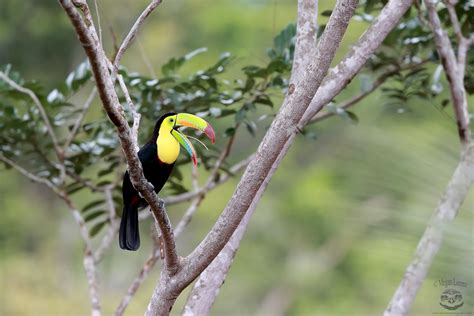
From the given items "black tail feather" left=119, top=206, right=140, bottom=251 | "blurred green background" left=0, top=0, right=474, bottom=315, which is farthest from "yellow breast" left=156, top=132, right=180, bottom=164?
"blurred green background" left=0, top=0, right=474, bottom=315

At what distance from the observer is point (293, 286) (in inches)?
397

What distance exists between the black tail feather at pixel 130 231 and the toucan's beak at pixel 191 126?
38cm

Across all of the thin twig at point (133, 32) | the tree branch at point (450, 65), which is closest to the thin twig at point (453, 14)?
the tree branch at point (450, 65)

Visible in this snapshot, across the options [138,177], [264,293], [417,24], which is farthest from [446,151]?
[264,293]

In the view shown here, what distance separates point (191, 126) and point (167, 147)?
23cm

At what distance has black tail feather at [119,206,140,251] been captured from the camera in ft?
11.2

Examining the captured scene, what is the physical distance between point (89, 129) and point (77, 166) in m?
0.27

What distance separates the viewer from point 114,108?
210 centimetres

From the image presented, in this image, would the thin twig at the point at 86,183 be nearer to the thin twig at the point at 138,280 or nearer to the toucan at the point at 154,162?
the thin twig at the point at 138,280

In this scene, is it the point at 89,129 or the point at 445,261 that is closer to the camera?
the point at 445,261

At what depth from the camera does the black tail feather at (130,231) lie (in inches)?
134

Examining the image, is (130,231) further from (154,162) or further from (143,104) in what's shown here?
(143,104)

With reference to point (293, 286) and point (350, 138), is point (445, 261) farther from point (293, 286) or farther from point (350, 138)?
point (293, 286)

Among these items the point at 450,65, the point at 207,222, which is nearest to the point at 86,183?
the point at 450,65
